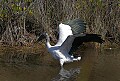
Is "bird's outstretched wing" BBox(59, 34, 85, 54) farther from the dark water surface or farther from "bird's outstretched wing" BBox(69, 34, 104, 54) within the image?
the dark water surface

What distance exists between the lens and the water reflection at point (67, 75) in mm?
7179

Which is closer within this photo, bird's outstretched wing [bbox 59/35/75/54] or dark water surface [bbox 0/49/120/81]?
dark water surface [bbox 0/49/120/81]

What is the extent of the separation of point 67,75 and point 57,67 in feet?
2.45

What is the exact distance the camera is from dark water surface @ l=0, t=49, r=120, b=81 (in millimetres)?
7164

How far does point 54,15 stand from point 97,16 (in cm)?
125

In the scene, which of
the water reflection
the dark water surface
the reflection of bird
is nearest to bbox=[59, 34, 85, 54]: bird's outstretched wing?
the reflection of bird

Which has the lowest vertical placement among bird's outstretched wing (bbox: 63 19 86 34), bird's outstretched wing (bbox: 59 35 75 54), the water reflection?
the water reflection

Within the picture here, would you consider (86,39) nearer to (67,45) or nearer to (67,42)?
(67,42)

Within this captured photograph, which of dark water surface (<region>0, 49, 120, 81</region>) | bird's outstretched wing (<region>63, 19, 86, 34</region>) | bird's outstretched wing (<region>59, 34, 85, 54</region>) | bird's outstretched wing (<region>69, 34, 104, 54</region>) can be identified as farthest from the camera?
bird's outstretched wing (<region>63, 19, 86, 34</region>)

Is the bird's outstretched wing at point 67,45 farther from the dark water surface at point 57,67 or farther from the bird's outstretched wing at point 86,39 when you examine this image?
the dark water surface at point 57,67

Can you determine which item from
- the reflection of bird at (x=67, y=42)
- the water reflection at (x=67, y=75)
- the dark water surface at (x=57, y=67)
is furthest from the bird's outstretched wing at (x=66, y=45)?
the water reflection at (x=67, y=75)

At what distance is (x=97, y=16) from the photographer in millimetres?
10227

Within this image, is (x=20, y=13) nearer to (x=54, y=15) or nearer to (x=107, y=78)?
(x=54, y=15)

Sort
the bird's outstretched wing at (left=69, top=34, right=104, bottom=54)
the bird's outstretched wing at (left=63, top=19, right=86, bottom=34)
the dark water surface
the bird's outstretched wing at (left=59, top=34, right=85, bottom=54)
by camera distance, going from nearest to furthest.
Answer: the dark water surface < the bird's outstretched wing at (left=69, top=34, right=104, bottom=54) < the bird's outstretched wing at (left=59, top=34, right=85, bottom=54) < the bird's outstretched wing at (left=63, top=19, right=86, bottom=34)
